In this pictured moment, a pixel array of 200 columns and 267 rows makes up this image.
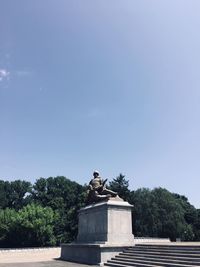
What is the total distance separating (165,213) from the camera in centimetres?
4553

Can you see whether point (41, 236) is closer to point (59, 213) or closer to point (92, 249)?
point (59, 213)

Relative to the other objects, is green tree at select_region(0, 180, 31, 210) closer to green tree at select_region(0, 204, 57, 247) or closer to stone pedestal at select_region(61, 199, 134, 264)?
green tree at select_region(0, 204, 57, 247)

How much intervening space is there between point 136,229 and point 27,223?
15469mm

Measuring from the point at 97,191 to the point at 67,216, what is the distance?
2725 cm

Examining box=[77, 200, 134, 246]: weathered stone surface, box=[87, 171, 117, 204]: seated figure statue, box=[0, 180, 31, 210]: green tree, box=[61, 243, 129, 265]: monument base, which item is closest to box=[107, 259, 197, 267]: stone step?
box=[61, 243, 129, 265]: monument base

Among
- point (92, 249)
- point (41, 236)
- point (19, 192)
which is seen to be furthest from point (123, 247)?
point (19, 192)

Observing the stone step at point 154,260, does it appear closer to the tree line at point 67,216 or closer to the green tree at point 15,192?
the tree line at point 67,216

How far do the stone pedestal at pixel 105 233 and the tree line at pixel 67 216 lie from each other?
22091 mm

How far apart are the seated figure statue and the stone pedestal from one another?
1.58 feet

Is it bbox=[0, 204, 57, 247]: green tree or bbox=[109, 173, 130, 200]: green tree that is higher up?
bbox=[109, 173, 130, 200]: green tree

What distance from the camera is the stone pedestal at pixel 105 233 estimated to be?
53.5 ft

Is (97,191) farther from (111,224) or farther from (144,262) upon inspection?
(144,262)

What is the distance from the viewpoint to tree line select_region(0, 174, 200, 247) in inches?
1603

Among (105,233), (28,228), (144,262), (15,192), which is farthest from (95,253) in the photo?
(15,192)
